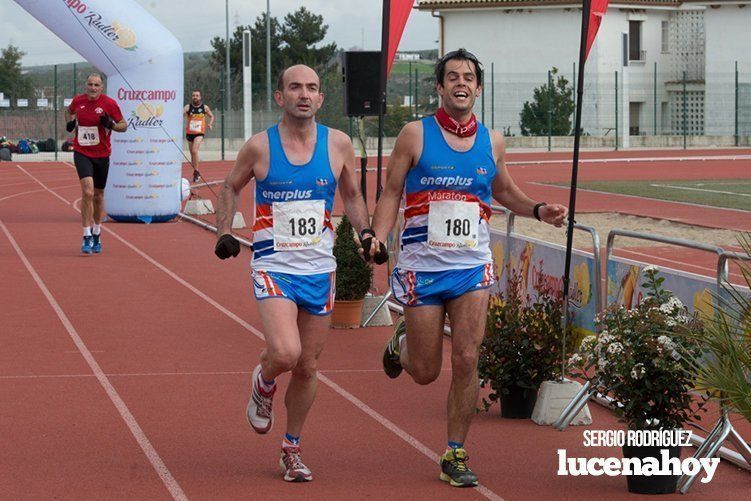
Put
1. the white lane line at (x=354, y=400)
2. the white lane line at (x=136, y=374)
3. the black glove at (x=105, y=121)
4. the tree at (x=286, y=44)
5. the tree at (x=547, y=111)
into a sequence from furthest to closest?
the tree at (x=286, y=44) < the tree at (x=547, y=111) < the black glove at (x=105, y=121) < the white lane line at (x=136, y=374) < the white lane line at (x=354, y=400)

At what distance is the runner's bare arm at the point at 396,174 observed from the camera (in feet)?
22.9

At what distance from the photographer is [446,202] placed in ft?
22.8

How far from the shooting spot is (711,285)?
7.73 m

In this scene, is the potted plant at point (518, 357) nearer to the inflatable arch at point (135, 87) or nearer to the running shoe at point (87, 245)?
the running shoe at point (87, 245)

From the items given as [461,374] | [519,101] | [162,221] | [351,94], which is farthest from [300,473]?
[519,101]

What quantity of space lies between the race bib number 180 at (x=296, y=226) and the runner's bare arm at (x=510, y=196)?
1033 millimetres

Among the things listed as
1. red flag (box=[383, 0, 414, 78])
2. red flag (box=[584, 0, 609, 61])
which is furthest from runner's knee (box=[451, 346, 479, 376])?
red flag (box=[383, 0, 414, 78])

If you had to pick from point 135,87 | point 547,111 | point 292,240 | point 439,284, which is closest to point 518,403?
point 439,284

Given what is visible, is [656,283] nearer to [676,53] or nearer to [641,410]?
[641,410]

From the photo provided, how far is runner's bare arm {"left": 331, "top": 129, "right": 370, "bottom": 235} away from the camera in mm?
6996

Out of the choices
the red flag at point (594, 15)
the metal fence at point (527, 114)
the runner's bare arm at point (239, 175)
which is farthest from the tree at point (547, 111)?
the runner's bare arm at point (239, 175)

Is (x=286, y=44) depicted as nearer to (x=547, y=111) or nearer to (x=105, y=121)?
(x=547, y=111)

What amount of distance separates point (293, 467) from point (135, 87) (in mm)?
14651

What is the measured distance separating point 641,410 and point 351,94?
7.91m
